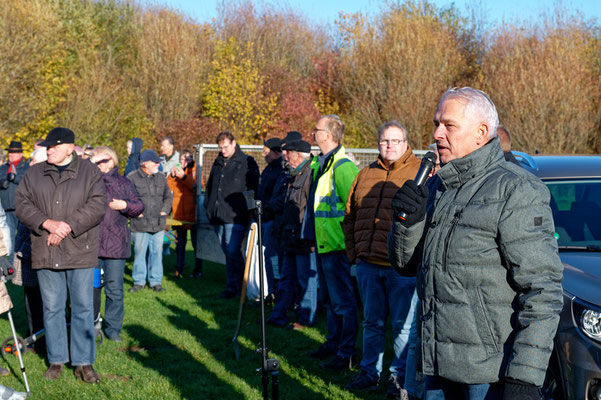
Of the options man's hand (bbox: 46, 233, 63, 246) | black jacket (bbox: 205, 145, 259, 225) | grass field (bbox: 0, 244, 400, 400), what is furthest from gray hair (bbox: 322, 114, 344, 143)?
black jacket (bbox: 205, 145, 259, 225)

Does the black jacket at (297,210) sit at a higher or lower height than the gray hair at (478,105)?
lower

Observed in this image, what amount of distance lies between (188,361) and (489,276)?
5.10 m

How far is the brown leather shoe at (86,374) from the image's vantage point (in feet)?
21.8

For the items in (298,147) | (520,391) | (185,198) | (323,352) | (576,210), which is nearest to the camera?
(520,391)

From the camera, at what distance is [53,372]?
6730mm

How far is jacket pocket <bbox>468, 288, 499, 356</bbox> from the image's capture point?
292 centimetres

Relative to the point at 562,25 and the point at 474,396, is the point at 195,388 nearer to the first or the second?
the point at 474,396

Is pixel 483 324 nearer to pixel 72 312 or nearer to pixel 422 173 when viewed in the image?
pixel 422 173

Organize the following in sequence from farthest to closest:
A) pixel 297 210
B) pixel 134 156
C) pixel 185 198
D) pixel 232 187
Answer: pixel 134 156
pixel 185 198
pixel 232 187
pixel 297 210

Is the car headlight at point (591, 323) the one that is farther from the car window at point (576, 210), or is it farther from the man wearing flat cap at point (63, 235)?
the man wearing flat cap at point (63, 235)

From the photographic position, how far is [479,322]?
2.93 meters

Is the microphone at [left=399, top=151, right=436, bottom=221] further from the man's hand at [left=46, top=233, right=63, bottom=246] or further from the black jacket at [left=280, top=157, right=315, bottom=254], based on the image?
the black jacket at [left=280, top=157, right=315, bottom=254]

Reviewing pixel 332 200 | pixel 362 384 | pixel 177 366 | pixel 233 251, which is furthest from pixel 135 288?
pixel 362 384

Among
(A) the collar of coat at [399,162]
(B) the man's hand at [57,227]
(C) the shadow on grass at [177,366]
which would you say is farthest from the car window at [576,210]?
(B) the man's hand at [57,227]
